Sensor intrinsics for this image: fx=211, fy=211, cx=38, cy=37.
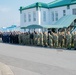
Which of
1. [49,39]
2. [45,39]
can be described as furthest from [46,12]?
[49,39]

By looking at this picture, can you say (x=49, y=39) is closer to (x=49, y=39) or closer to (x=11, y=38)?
(x=49, y=39)

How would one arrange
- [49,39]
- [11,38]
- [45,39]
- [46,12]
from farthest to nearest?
[46,12]
[11,38]
[45,39]
[49,39]

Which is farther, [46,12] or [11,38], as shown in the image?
[46,12]

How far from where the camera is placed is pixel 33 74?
873 centimetres

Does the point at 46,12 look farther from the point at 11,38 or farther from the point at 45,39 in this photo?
the point at 45,39

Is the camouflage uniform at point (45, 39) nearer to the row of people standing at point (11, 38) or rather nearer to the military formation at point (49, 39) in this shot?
the military formation at point (49, 39)

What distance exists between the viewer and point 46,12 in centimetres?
3988

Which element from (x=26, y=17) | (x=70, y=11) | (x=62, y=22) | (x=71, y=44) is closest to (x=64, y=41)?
(x=71, y=44)

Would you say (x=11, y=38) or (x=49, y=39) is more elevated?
(x=49, y=39)

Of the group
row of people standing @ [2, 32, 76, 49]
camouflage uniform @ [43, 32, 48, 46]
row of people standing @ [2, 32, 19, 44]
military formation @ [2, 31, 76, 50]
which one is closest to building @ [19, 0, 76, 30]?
row of people standing @ [2, 32, 19, 44]

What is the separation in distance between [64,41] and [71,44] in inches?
37.4

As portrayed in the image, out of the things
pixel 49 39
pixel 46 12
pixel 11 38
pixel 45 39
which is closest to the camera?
pixel 49 39


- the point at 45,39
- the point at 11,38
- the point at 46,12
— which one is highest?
the point at 46,12

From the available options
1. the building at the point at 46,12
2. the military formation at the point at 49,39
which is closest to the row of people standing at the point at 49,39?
the military formation at the point at 49,39
